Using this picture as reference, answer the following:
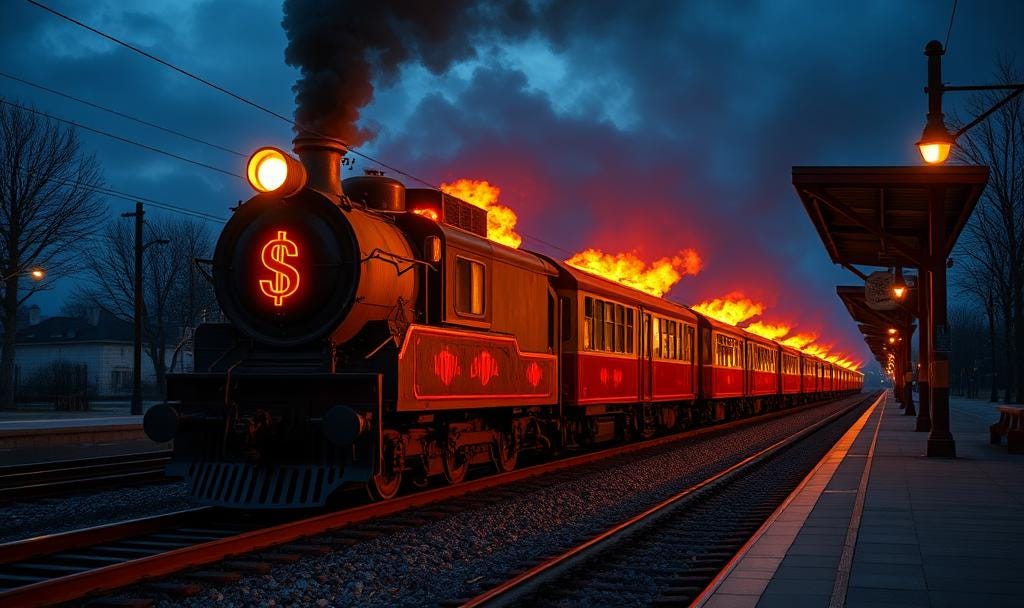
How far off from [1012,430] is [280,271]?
554 inches

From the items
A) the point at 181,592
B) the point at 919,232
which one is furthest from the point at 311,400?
the point at 919,232

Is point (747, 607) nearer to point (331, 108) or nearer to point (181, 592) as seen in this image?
point (181, 592)

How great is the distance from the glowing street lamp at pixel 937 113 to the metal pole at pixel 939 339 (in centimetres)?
97

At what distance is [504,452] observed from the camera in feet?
42.5

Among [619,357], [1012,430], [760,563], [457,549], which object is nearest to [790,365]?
[1012,430]

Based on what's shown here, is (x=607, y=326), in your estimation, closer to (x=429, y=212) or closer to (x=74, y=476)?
(x=429, y=212)

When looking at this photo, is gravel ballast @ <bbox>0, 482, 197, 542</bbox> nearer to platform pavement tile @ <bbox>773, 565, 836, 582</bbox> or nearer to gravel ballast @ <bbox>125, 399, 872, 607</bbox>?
gravel ballast @ <bbox>125, 399, 872, 607</bbox>

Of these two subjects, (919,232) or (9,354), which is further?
(9,354)

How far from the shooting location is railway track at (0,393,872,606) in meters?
6.27

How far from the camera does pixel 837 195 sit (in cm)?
1688

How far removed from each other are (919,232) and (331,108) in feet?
46.6

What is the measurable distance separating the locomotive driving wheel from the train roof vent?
132 inches

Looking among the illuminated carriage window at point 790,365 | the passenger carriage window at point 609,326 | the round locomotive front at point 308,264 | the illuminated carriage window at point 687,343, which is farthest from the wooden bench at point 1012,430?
the illuminated carriage window at point 790,365

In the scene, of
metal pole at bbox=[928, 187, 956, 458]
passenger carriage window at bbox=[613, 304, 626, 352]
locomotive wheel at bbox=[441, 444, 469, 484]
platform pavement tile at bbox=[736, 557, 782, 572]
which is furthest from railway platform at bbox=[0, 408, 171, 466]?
metal pole at bbox=[928, 187, 956, 458]
